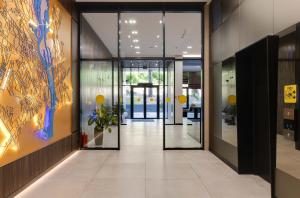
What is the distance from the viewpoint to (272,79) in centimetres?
423

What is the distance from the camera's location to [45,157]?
584 cm

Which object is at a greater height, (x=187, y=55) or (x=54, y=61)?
(x=187, y=55)

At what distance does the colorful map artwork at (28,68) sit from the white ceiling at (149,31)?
128 inches

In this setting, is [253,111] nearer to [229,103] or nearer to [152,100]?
[229,103]

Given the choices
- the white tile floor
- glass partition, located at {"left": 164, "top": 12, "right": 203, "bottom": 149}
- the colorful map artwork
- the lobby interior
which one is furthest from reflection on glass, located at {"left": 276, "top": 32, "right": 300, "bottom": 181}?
glass partition, located at {"left": 164, "top": 12, "right": 203, "bottom": 149}

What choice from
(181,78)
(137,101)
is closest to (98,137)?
(181,78)

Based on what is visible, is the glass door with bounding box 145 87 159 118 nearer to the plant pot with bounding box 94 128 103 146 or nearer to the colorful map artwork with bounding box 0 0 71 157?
the plant pot with bounding box 94 128 103 146

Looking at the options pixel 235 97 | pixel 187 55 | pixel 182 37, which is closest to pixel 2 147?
pixel 235 97

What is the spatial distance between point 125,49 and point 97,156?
26.7 feet

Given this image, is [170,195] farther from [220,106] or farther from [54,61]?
[54,61]

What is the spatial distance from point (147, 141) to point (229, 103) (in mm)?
4629

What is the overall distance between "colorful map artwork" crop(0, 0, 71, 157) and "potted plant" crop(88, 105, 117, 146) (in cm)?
273

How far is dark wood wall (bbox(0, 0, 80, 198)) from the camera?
14.0 ft

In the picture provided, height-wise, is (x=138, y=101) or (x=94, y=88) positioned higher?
(x=94, y=88)
